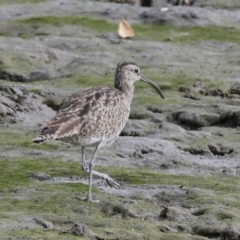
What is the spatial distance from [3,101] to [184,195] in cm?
618

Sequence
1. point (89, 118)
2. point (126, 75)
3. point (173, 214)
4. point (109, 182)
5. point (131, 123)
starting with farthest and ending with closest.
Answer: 1. point (131, 123)
2. point (126, 75)
3. point (109, 182)
4. point (89, 118)
5. point (173, 214)

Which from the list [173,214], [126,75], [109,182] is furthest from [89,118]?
[126,75]

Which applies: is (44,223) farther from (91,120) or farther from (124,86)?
(124,86)

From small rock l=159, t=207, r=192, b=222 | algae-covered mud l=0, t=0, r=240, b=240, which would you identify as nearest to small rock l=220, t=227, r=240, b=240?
algae-covered mud l=0, t=0, r=240, b=240

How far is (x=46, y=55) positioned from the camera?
24.4 meters

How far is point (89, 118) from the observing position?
529 inches

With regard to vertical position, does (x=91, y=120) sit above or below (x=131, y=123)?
above

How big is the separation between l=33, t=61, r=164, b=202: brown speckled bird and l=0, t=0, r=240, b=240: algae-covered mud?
0.70 metres

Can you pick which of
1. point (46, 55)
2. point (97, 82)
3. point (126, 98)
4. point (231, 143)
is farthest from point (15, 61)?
point (126, 98)

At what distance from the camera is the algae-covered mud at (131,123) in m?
12.6

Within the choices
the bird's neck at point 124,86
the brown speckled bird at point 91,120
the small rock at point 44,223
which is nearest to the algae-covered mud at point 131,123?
the small rock at point 44,223

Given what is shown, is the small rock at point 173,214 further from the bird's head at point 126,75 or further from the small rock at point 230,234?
the bird's head at point 126,75

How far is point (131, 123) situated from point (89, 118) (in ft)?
17.6

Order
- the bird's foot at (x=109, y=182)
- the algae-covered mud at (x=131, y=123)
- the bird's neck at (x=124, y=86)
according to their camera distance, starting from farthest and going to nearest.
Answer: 1. the bird's neck at (x=124, y=86)
2. the bird's foot at (x=109, y=182)
3. the algae-covered mud at (x=131, y=123)
